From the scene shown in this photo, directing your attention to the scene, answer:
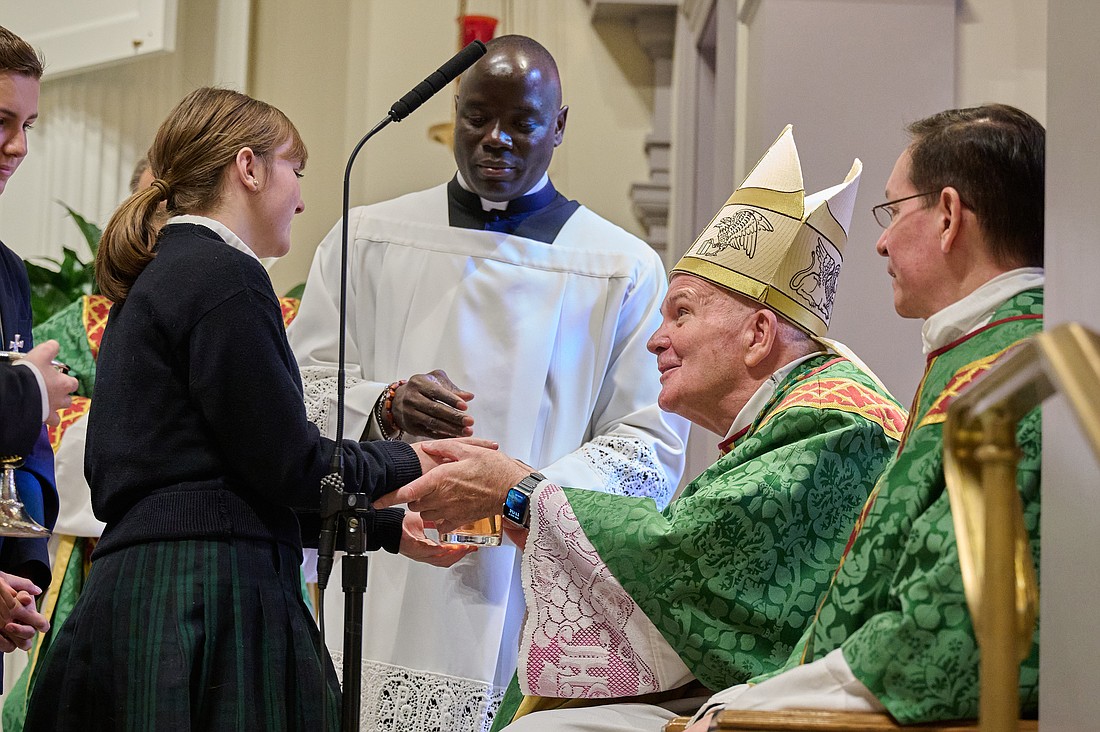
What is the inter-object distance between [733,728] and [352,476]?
3.09ft

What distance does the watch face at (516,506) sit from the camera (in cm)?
285

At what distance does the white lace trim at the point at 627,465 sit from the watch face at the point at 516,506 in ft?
1.86

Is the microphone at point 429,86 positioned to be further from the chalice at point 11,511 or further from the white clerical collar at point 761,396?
the white clerical collar at point 761,396

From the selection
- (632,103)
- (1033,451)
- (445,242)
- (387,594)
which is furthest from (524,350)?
(632,103)

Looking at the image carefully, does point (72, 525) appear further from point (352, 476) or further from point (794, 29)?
point (794, 29)

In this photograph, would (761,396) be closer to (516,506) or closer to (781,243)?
(781,243)

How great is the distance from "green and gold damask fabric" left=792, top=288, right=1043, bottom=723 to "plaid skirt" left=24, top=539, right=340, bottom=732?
87 cm

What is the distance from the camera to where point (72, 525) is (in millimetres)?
4355

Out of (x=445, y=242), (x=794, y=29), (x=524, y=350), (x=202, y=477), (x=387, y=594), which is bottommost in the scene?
(x=387, y=594)

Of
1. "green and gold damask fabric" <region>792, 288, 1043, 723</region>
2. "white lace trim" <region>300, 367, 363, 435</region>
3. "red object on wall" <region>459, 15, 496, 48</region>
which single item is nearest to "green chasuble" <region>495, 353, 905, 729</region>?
"green and gold damask fabric" <region>792, 288, 1043, 723</region>

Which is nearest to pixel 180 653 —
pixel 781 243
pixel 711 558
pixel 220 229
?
pixel 220 229

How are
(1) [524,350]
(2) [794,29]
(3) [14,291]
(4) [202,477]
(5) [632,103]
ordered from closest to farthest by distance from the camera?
(4) [202,477] < (3) [14,291] < (1) [524,350] < (2) [794,29] < (5) [632,103]

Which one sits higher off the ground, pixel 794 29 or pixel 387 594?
pixel 794 29

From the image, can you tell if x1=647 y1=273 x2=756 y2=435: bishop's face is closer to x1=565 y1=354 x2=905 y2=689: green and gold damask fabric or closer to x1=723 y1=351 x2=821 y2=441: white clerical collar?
x1=723 y1=351 x2=821 y2=441: white clerical collar
